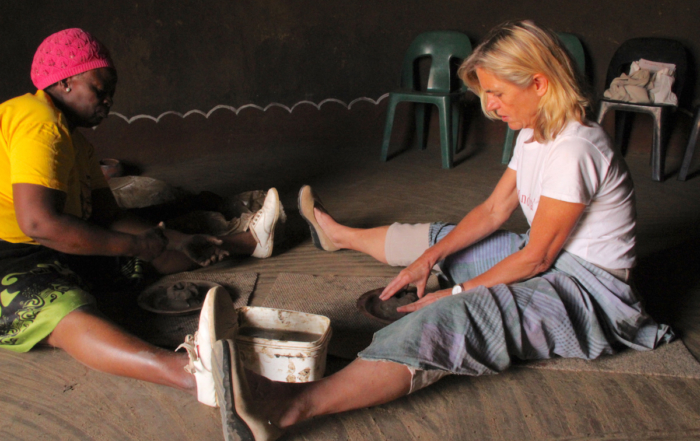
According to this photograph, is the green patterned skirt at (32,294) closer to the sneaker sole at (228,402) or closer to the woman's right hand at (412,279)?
the sneaker sole at (228,402)

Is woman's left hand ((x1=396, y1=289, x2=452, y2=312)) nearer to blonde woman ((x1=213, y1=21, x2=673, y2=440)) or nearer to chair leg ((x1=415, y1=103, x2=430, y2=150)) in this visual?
blonde woman ((x1=213, y1=21, x2=673, y2=440))

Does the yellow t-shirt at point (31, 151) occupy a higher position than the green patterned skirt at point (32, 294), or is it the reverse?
the yellow t-shirt at point (31, 151)

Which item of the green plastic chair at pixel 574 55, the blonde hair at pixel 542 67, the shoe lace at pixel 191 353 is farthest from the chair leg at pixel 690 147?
A: the shoe lace at pixel 191 353

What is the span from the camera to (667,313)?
2.10 meters

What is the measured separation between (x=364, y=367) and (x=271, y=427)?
29 cm

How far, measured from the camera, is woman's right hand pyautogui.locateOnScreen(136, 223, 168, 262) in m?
2.02

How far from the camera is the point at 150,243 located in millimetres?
2049

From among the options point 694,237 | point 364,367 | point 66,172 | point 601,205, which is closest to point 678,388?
point 601,205

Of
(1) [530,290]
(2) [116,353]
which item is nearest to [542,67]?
(1) [530,290]

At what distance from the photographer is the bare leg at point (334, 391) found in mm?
1354

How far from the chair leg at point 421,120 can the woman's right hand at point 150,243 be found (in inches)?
125

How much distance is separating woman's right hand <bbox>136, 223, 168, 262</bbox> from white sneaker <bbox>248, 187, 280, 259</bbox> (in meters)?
0.59

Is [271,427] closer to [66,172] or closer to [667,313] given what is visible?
[66,172]

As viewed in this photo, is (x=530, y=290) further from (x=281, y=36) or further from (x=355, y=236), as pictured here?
(x=281, y=36)
